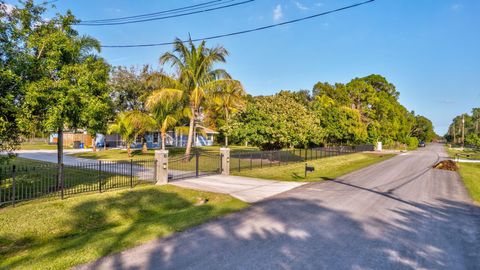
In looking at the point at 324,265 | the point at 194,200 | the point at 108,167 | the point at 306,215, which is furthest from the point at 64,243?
the point at 108,167

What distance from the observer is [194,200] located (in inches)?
A: 425

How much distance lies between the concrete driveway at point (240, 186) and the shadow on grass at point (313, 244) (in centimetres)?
249

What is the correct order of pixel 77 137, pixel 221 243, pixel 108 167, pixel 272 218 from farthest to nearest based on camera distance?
pixel 77 137
pixel 108 167
pixel 272 218
pixel 221 243

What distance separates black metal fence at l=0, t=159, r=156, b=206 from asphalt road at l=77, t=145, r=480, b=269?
5409 mm

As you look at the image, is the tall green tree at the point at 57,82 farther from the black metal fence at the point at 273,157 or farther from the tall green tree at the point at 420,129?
the tall green tree at the point at 420,129

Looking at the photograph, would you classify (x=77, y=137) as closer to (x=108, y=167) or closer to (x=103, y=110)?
(x=108, y=167)

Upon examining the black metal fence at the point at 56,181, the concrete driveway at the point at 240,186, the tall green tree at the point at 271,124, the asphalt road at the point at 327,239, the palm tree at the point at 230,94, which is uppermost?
the palm tree at the point at 230,94

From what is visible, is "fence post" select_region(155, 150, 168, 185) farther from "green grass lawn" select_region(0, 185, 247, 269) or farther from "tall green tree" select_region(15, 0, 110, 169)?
"tall green tree" select_region(15, 0, 110, 169)

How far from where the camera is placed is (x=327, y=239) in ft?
21.8

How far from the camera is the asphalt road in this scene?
5.39 metres

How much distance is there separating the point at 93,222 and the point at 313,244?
20.2ft

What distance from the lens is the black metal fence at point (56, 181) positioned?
10414mm

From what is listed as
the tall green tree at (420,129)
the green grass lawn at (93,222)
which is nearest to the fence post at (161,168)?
the green grass lawn at (93,222)

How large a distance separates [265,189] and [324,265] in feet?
24.7
